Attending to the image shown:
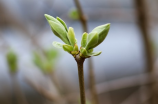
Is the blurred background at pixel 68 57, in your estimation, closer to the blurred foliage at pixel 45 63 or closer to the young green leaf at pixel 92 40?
the blurred foliage at pixel 45 63

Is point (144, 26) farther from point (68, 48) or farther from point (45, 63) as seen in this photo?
point (68, 48)

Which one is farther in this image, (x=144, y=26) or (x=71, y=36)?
(x=144, y=26)

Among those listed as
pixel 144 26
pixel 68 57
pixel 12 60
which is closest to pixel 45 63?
pixel 12 60

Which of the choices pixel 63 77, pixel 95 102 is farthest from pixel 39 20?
pixel 95 102

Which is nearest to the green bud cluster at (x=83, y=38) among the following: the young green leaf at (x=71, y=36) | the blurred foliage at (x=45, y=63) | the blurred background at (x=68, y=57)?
the young green leaf at (x=71, y=36)

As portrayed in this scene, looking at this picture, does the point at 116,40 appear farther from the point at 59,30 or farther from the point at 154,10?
the point at 59,30

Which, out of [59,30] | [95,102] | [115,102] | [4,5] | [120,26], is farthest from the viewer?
[120,26]

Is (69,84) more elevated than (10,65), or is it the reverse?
(10,65)

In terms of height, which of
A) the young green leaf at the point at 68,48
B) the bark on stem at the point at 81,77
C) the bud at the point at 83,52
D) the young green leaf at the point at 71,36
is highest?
the young green leaf at the point at 71,36
